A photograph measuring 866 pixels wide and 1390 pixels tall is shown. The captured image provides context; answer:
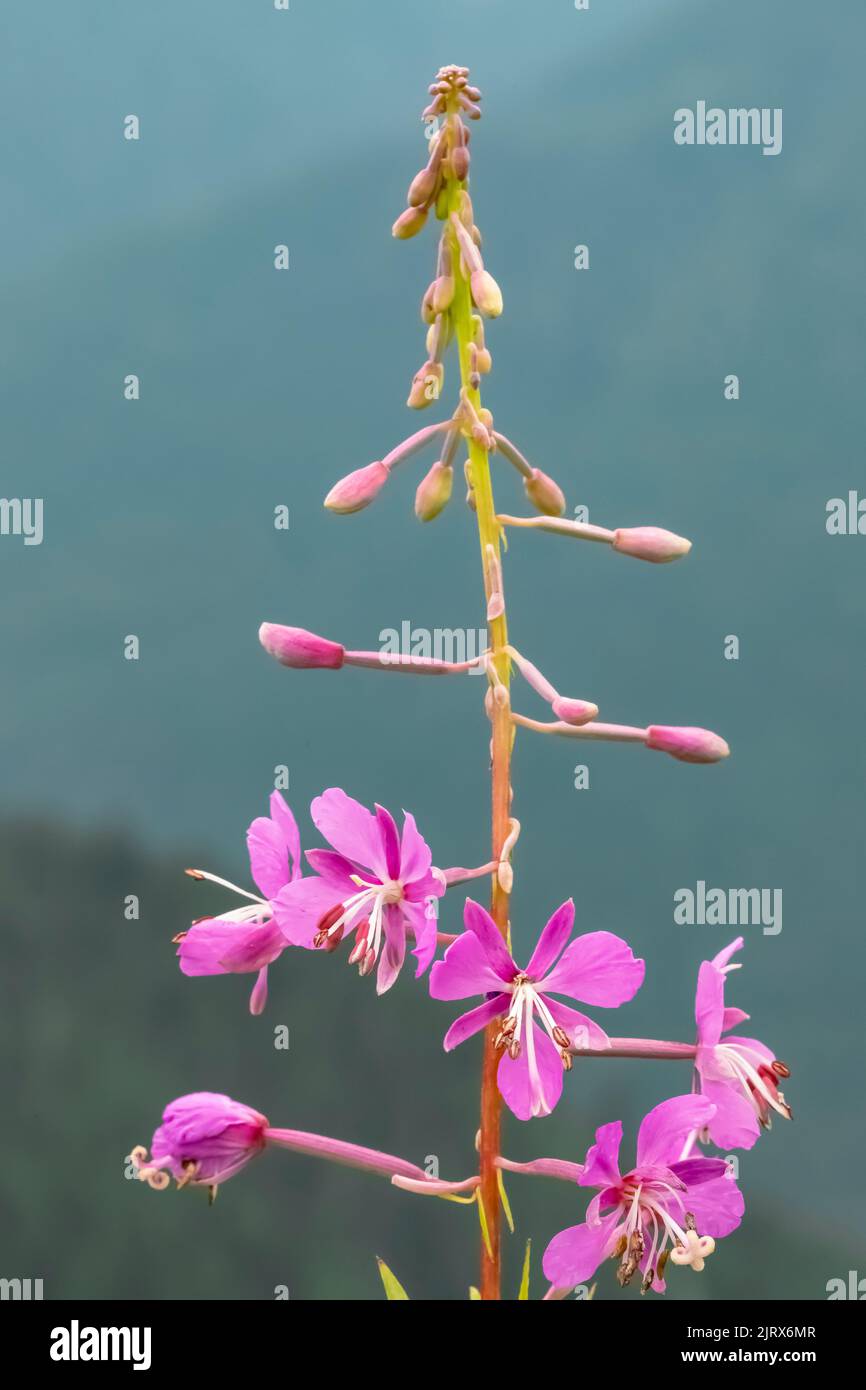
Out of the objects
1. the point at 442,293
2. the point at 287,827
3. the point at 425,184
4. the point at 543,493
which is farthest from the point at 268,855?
the point at 425,184

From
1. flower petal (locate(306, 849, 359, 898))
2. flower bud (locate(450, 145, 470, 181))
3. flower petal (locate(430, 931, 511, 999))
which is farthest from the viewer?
flower bud (locate(450, 145, 470, 181))

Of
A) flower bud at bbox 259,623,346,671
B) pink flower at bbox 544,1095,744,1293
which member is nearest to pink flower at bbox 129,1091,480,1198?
pink flower at bbox 544,1095,744,1293

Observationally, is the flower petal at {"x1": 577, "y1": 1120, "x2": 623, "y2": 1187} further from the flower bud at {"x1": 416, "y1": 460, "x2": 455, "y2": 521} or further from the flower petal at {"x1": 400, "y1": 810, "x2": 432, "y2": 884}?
the flower bud at {"x1": 416, "y1": 460, "x2": 455, "y2": 521}

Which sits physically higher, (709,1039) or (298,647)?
(298,647)

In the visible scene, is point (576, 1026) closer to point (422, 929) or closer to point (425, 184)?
point (422, 929)

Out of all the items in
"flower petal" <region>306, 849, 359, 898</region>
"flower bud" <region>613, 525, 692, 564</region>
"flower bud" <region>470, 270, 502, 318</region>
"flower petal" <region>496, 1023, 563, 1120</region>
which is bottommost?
"flower petal" <region>496, 1023, 563, 1120</region>

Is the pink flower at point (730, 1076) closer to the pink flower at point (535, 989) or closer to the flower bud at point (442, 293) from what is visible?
the pink flower at point (535, 989)
